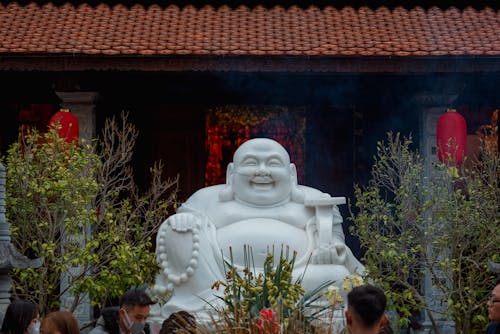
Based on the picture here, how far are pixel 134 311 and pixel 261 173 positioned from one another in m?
4.25

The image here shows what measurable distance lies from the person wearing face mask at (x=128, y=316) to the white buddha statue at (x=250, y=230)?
286cm

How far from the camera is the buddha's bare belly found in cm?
1025

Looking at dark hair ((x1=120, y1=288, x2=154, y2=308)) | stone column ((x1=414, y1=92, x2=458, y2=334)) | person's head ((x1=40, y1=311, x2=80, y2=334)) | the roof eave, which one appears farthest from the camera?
stone column ((x1=414, y1=92, x2=458, y2=334))

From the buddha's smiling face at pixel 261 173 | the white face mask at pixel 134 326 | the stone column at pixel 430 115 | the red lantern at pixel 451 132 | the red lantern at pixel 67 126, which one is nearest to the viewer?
the white face mask at pixel 134 326

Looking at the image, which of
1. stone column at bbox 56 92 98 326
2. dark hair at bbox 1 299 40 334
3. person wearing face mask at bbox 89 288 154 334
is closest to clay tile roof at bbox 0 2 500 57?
stone column at bbox 56 92 98 326

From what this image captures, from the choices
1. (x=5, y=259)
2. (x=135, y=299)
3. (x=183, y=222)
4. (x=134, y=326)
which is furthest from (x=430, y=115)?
(x=134, y=326)

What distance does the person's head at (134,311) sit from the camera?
6457 mm

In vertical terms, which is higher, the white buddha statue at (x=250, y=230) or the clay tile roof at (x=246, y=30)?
the clay tile roof at (x=246, y=30)

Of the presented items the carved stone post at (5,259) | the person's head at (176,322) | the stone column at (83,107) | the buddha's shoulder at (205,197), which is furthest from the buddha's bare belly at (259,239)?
the stone column at (83,107)

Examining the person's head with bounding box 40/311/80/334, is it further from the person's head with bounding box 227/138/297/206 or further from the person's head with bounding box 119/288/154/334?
the person's head with bounding box 227/138/297/206

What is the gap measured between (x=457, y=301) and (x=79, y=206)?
147 inches

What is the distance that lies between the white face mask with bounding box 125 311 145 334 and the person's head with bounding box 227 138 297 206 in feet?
14.1

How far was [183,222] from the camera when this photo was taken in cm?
1001

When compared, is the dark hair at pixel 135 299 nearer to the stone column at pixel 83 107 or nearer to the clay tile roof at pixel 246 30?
the clay tile roof at pixel 246 30
